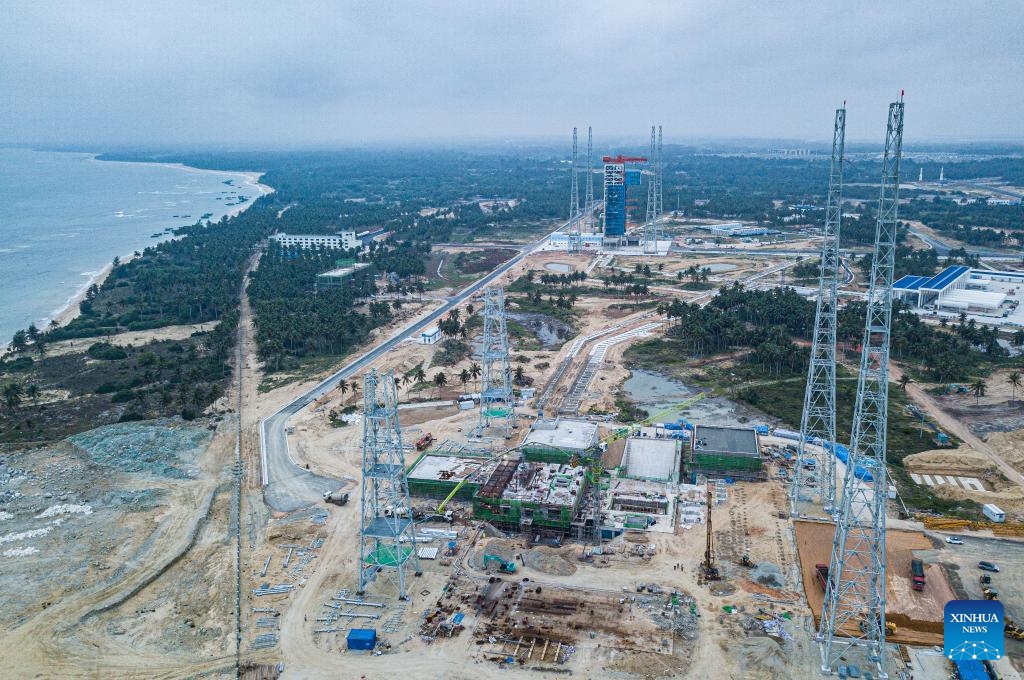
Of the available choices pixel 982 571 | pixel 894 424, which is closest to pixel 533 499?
pixel 982 571

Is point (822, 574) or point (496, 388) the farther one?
point (496, 388)

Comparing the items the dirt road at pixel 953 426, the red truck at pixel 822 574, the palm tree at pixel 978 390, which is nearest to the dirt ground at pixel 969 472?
the dirt road at pixel 953 426

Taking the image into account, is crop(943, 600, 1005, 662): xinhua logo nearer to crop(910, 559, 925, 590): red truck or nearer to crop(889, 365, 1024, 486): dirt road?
crop(910, 559, 925, 590): red truck

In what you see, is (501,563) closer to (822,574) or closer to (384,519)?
(384,519)

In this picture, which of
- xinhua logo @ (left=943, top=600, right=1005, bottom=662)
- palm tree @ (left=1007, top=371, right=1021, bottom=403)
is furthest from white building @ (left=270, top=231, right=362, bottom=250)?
xinhua logo @ (left=943, top=600, right=1005, bottom=662)

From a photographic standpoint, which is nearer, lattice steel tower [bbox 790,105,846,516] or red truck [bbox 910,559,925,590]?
red truck [bbox 910,559,925,590]

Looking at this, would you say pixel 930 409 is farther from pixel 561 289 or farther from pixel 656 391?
pixel 561 289

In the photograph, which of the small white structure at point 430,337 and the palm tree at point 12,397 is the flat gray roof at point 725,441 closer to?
the small white structure at point 430,337
